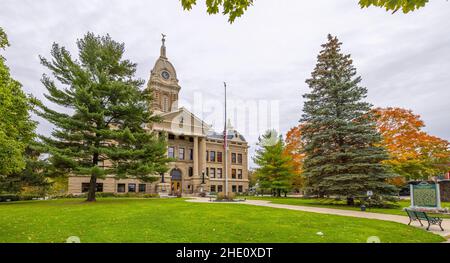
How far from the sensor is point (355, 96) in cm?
2116

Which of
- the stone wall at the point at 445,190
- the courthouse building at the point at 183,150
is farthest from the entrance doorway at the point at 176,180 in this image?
the stone wall at the point at 445,190

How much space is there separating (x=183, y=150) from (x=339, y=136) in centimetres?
3082

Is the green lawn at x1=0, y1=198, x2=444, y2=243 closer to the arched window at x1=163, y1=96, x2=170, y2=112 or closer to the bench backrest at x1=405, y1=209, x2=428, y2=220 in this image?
the bench backrest at x1=405, y1=209, x2=428, y2=220

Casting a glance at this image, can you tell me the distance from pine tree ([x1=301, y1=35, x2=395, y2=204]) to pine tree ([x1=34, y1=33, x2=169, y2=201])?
43.7 feet

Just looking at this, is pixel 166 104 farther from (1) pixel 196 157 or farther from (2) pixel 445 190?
(2) pixel 445 190

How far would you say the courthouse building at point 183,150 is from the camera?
43.7 meters

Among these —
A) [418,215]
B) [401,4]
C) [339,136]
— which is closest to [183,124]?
[339,136]

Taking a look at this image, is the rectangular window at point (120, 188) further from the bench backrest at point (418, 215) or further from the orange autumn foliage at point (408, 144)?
the bench backrest at point (418, 215)

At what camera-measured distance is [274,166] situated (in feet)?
107

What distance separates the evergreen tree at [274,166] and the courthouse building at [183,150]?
45.2 feet

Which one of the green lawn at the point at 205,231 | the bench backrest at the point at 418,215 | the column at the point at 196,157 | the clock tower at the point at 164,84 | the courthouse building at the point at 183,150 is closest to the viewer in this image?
the green lawn at the point at 205,231
